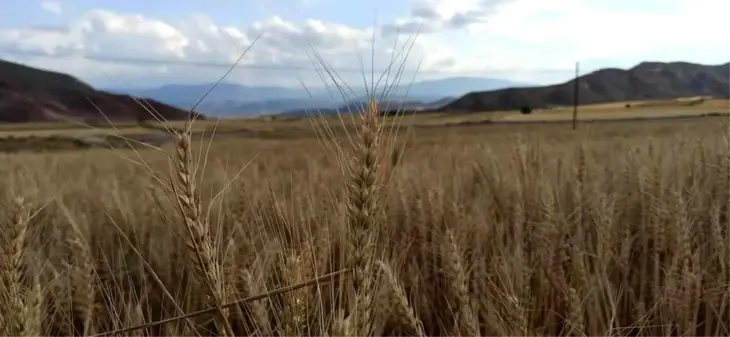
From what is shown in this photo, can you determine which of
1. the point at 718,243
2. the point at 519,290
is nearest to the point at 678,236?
the point at 718,243

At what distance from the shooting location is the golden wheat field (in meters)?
1.01

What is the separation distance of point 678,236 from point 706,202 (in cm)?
90

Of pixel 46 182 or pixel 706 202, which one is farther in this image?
pixel 46 182

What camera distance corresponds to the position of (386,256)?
1.84 metres

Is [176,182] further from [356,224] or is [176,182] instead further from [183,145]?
[356,224]

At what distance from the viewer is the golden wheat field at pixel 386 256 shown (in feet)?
3.31

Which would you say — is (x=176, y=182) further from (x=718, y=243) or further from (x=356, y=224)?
(x=718, y=243)

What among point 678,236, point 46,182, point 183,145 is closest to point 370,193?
point 183,145

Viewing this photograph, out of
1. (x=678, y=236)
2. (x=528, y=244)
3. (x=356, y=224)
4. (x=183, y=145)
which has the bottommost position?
(x=528, y=244)

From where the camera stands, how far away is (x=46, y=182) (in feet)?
13.8

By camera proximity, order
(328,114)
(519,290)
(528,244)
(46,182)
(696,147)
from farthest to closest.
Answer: (46,182) < (696,147) < (528,244) < (519,290) < (328,114)

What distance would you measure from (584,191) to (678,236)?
1.03 m

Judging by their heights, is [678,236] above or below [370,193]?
below

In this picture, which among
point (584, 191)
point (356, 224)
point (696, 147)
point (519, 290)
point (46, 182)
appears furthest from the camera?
point (46, 182)
